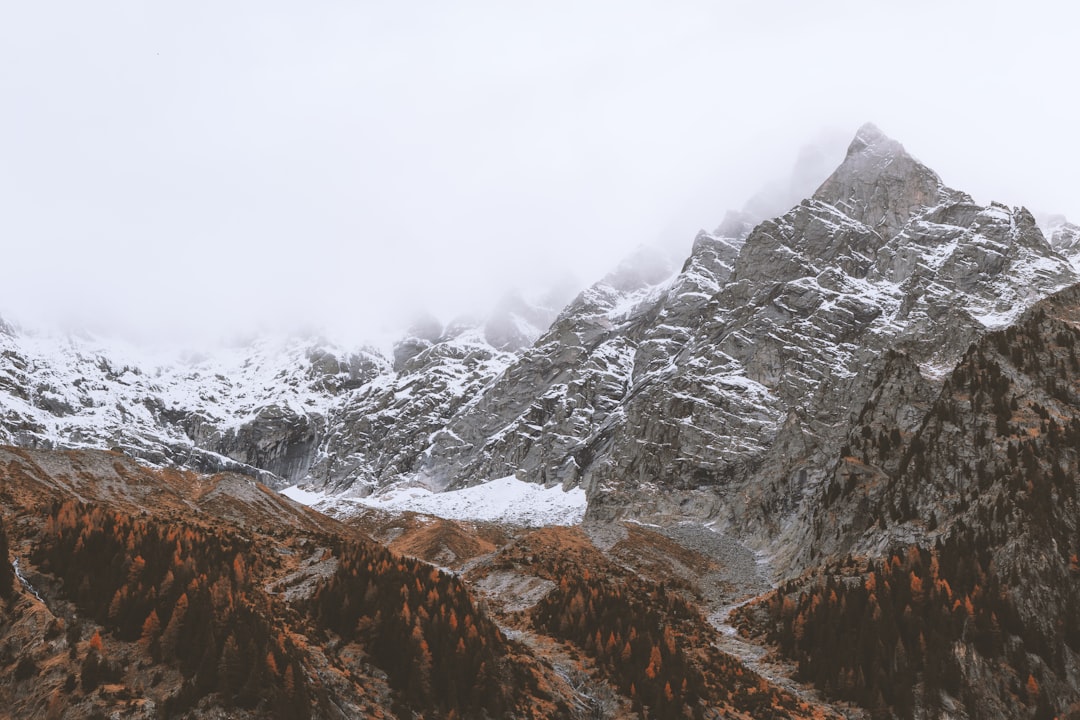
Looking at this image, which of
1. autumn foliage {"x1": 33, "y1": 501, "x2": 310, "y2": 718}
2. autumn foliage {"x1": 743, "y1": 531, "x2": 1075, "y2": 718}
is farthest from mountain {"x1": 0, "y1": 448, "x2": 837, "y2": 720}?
autumn foliage {"x1": 743, "y1": 531, "x2": 1075, "y2": 718}

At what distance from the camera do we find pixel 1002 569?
195 ft

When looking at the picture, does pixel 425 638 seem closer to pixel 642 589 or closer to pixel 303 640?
pixel 303 640

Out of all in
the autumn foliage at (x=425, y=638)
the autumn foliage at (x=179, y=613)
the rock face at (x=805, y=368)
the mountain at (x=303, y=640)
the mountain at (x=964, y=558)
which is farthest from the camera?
the rock face at (x=805, y=368)

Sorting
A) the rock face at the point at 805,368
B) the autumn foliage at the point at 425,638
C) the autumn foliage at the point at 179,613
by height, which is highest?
the autumn foliage at the point at 179,613

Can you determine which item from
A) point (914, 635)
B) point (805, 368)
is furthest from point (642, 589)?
point (805, 368)

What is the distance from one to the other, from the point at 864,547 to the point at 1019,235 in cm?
12864

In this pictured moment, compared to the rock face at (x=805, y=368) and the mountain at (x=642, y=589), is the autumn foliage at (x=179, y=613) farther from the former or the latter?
the rock face at (x=805, y=368)

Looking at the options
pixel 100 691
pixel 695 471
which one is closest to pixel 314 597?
pixel 100 691

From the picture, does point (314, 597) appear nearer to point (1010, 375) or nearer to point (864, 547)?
point (864, 547)

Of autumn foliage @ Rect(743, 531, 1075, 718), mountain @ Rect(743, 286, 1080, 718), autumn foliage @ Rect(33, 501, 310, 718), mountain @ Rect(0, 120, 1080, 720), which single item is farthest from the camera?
mountain @ Rect(743, 286, 1080, 718)

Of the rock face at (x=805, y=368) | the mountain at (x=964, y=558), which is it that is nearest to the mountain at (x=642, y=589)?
the mountain at (x=964, y=558)

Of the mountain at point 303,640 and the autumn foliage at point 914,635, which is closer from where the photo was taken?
the mountain at point 303,640

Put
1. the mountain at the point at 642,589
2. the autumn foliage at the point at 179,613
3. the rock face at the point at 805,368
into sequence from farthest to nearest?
the rock face at the point at 805,368 < the mountain at the point at 642,589 < the autumn foliage at the point at 179,613

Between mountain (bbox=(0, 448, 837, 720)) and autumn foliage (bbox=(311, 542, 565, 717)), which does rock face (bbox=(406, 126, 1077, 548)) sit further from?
autumn foliage (bbox=(311, 542, 565, 717))
